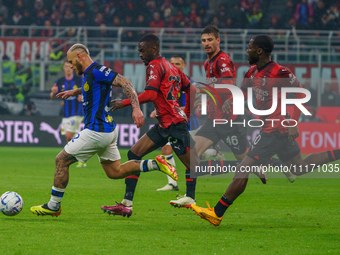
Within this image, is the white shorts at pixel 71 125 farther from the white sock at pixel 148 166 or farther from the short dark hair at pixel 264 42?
the short dark hair at pixel 264 42

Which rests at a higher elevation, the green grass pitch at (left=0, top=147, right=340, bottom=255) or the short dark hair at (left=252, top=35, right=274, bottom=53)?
the short dark hair at (left=252, top=35, right=274, bottom=53)

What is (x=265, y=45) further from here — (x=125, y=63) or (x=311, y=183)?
(x=125, y=63)

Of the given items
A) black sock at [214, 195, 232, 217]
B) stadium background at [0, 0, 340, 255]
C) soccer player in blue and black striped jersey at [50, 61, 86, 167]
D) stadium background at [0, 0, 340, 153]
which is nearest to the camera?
stadium background at [0, 0, 340, 255]

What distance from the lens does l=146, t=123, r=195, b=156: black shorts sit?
7.46 m

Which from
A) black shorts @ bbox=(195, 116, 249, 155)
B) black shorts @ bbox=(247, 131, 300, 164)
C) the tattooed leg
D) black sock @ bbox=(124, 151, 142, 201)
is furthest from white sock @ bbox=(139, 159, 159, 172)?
black shorts @ bbox=(195, 116, 249, 155)

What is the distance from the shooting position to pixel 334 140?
18266 mm

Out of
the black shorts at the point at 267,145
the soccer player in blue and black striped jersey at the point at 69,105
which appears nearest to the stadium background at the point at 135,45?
the soccer player in blue and black striped jersey at the point at 69,105

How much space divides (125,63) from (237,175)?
1476 cm

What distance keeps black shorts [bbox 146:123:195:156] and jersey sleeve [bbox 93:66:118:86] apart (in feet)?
3.60

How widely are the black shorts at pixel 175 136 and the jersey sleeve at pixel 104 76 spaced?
43.2 inches

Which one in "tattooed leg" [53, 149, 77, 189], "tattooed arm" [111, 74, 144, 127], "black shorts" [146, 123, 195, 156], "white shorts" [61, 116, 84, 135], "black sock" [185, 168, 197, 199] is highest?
"tattooed arm" [111, 74, 144, 127]

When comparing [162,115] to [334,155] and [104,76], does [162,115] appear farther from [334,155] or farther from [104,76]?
[334,155]

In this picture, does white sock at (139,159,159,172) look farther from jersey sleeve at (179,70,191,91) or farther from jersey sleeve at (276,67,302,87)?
jersey sleeve at (276,67,302,87)

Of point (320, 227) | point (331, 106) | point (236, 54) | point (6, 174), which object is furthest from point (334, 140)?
point (320, 227)
